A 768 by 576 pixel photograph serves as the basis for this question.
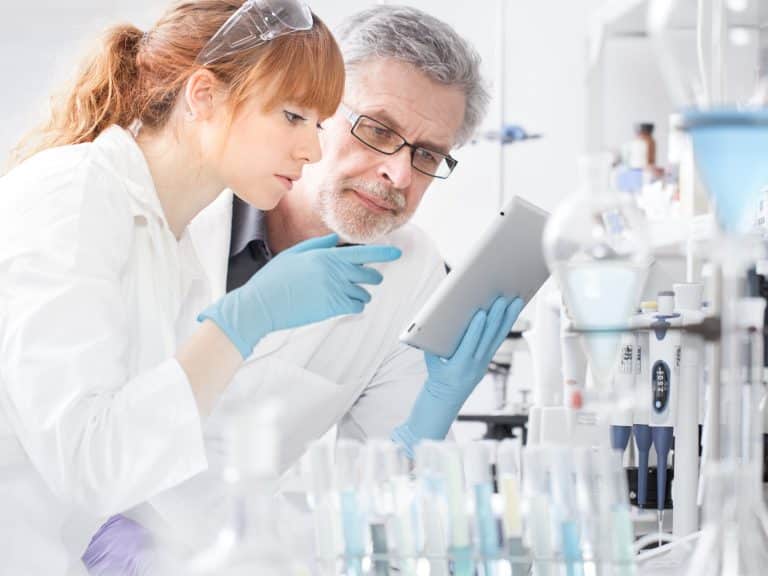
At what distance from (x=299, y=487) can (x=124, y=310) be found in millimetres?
571

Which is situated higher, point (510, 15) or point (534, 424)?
point (510, 15)

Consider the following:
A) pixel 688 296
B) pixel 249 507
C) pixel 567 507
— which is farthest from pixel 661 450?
pixel 249 507

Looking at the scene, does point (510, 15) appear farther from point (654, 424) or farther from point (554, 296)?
point (654, 424)

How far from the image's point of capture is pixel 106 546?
5.84 ft

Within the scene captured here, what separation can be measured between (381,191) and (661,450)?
2.56 ft

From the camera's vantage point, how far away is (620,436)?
1.86m

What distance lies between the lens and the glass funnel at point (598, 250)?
81cm

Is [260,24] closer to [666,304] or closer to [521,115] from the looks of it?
[666,304]

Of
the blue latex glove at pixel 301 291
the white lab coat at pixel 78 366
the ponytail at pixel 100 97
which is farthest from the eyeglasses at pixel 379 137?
the white lab coat at pixel 78 366

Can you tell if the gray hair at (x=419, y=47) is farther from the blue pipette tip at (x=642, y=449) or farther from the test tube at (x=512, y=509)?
the test tube at (x=512, y=509)

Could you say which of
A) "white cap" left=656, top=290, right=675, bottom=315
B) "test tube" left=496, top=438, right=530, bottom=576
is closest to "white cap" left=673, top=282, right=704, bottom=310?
"white cap" left=656, top=290, right=675, bottom=315

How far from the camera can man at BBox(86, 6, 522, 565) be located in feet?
6.88

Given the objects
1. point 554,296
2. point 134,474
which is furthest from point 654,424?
point 134,474

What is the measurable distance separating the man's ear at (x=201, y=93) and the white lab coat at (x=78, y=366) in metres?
0.13
